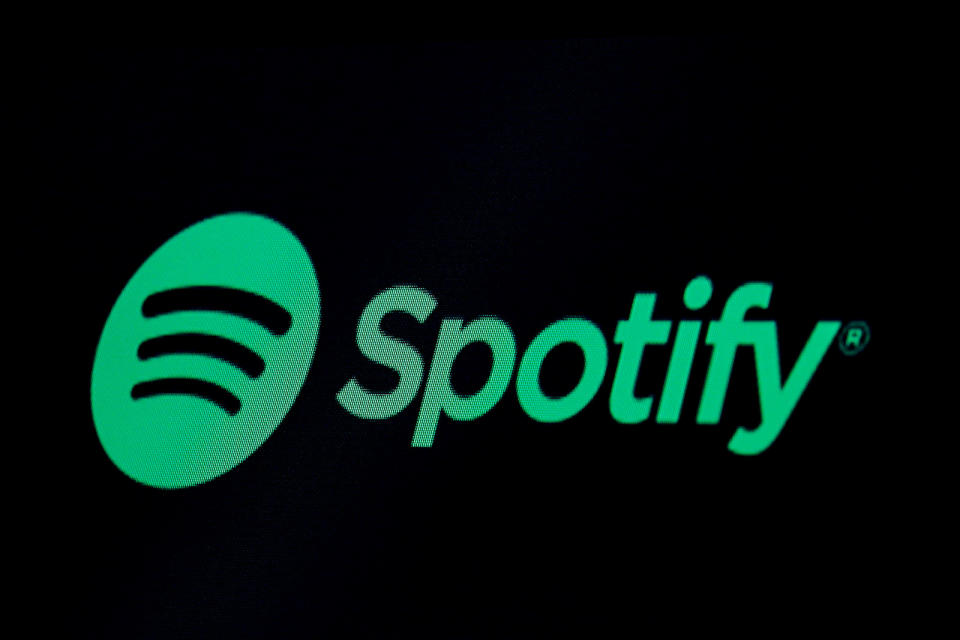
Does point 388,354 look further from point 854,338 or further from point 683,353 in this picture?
point 854,338

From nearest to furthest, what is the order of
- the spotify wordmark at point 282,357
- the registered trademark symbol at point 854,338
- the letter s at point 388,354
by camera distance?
the registered trademark symbol at point 854,338, the spotify wordmark at point 282,357, the letter s at point 388,354

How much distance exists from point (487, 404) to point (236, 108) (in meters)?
1.12

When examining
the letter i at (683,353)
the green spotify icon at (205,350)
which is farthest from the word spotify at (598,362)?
the green spotify icon at (205,350)

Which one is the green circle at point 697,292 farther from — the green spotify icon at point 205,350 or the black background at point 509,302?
the green spotify icon at point 205,350

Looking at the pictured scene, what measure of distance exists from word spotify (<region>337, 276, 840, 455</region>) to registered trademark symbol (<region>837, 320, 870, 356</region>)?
29 millimetres

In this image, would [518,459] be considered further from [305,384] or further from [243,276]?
[243,276]

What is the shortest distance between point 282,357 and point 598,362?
2.85 feet

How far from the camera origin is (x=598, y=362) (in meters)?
2.69

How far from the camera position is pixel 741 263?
8.55 feet

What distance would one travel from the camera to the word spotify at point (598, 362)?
2.55 m

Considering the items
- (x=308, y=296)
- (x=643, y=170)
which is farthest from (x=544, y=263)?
(x=308, y=296)

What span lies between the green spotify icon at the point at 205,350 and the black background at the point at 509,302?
0.05 meters

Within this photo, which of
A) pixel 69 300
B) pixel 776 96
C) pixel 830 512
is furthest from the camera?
pixel 69 300

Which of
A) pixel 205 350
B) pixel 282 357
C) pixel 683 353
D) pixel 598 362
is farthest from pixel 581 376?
pixel 205 350
